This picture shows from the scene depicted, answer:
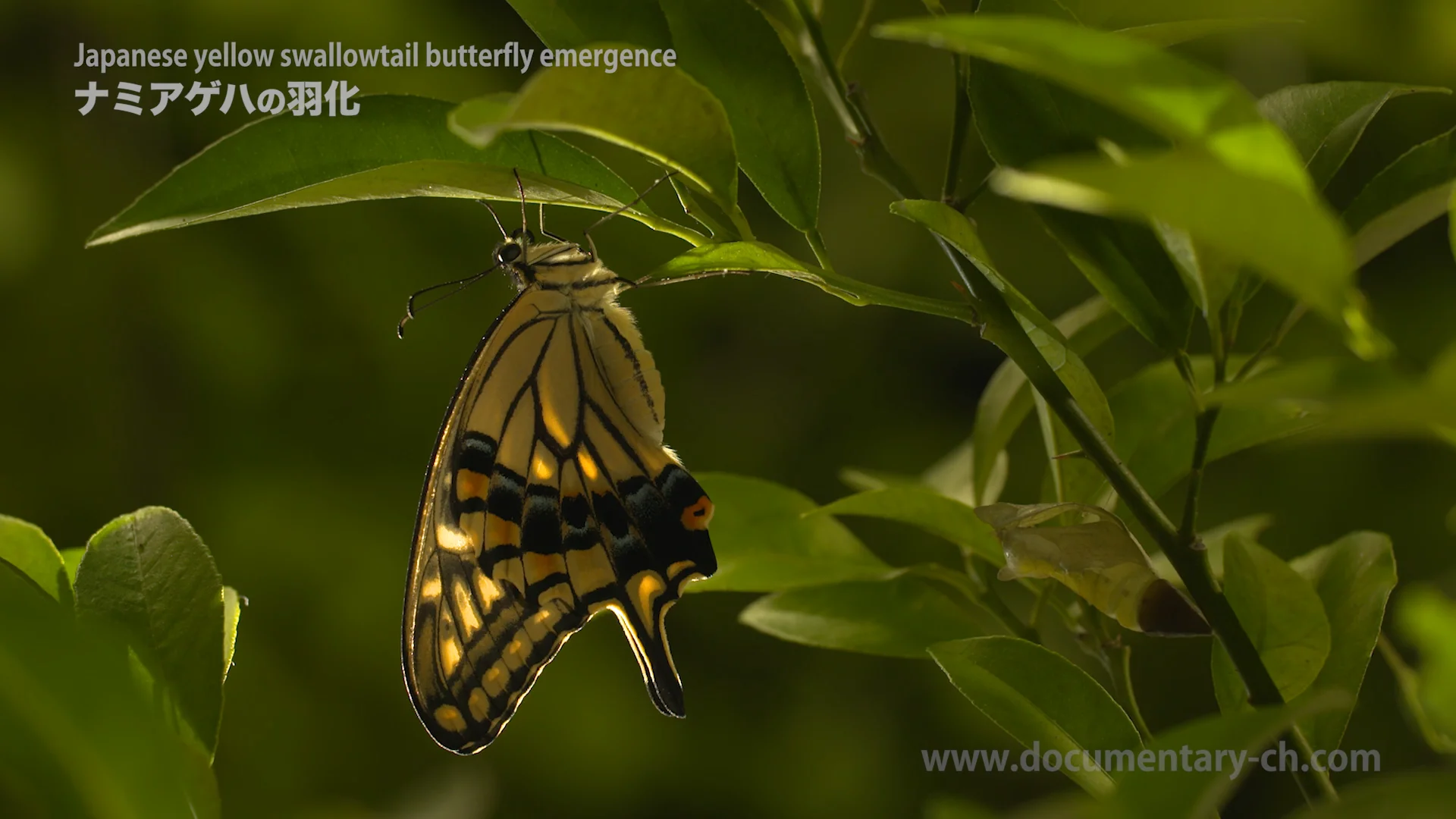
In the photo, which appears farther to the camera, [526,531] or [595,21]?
[526,531]

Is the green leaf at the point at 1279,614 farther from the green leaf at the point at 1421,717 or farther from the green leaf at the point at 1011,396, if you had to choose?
the green leaf at the point at 1011,396

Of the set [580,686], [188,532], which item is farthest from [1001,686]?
[580,686]

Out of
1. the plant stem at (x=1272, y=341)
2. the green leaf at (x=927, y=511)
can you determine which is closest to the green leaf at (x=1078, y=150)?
the plant stem at (x=1272, y=341)

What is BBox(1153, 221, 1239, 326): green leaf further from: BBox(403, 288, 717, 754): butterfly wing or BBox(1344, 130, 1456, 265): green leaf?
BBox(403, 288, 717, 754): butterfly wing

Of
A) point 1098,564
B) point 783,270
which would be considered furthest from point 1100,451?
point 783,270

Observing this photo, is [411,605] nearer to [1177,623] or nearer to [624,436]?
[624,436]

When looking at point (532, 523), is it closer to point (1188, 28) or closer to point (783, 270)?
point (783, 270)
